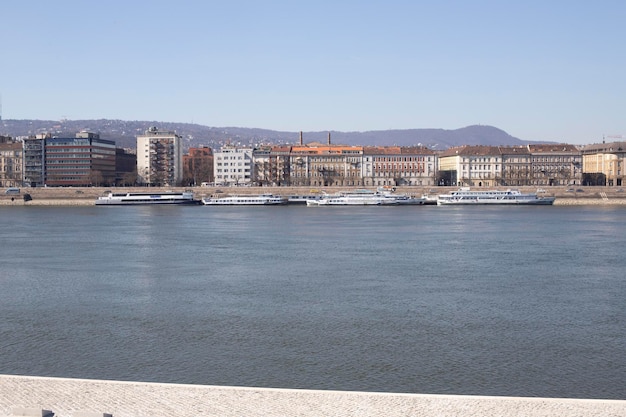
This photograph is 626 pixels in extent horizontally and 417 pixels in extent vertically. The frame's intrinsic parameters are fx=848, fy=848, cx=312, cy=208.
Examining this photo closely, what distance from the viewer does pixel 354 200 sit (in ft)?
248

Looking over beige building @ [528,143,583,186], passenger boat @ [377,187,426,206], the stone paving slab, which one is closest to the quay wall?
passenger boat @ [377,187,426,206]

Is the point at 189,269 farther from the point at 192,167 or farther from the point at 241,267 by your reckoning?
the point at 192,167

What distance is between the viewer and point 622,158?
9569 cm

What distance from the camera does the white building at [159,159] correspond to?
107 metres

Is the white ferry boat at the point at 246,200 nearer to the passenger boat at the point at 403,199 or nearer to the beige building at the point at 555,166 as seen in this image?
the passenger boat at the point at 403,199

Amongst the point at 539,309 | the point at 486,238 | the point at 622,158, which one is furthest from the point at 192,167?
the point at 539,309

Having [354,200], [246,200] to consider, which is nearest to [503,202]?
[354,200]

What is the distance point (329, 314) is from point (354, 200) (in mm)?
59254

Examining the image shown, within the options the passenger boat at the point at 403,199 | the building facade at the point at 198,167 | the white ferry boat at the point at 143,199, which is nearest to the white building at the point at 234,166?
the building facade at the point at 198,167

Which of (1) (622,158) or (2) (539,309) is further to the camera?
(1) (622,158)

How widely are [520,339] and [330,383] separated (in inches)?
166

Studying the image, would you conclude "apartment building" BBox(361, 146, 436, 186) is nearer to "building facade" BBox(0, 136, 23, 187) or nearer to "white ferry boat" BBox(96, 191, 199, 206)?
"white ferry boat" BBox(96, 191, 199, 206)

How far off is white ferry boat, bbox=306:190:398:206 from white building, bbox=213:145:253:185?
27318mm

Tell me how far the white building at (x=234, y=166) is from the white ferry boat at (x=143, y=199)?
2539cm
